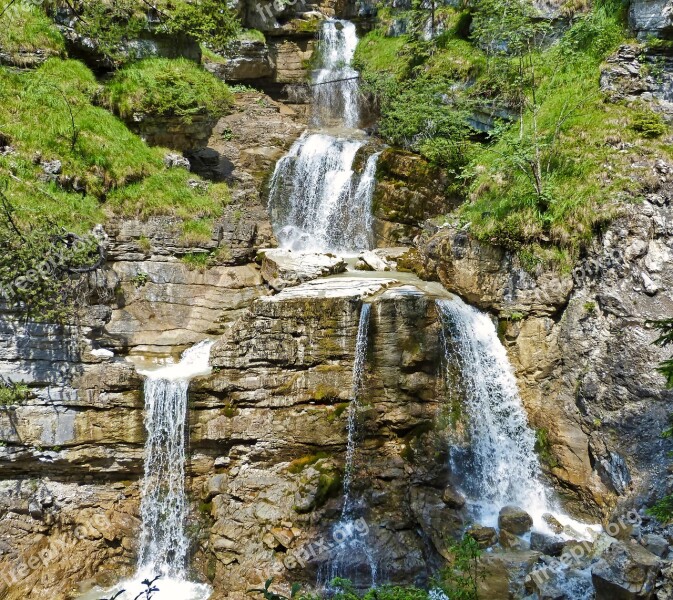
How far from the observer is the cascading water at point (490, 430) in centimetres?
996

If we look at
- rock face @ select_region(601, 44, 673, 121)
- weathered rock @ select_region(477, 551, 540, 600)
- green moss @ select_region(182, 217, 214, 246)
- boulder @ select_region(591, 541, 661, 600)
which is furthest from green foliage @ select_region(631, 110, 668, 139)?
green moss @ select_region(182, 217, 214, 246)

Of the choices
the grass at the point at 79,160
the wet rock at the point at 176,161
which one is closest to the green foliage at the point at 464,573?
the grass at the point at 79,160

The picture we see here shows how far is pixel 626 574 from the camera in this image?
656 cm

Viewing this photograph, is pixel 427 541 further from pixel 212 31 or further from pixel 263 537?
pixel 212 31

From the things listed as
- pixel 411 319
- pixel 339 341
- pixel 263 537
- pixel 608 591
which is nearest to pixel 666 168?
pixel 411 319

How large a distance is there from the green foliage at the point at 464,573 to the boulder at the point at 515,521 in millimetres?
1069

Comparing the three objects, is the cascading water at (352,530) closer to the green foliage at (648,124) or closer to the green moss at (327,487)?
the green moss at (327,487)

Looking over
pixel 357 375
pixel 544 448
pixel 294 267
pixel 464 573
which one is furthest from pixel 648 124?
pixel 464 573

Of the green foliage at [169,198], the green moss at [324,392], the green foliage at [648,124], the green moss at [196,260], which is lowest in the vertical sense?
the green moss at [324,392]

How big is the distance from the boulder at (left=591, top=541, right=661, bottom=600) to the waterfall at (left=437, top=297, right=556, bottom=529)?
278 cm

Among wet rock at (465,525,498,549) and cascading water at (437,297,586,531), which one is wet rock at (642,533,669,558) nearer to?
cascading water at (437,297,586,531)

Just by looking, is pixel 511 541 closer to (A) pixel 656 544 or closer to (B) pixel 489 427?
(B) pixel 489 427

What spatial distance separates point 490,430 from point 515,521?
5.75 feet

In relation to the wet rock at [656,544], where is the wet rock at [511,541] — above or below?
below
